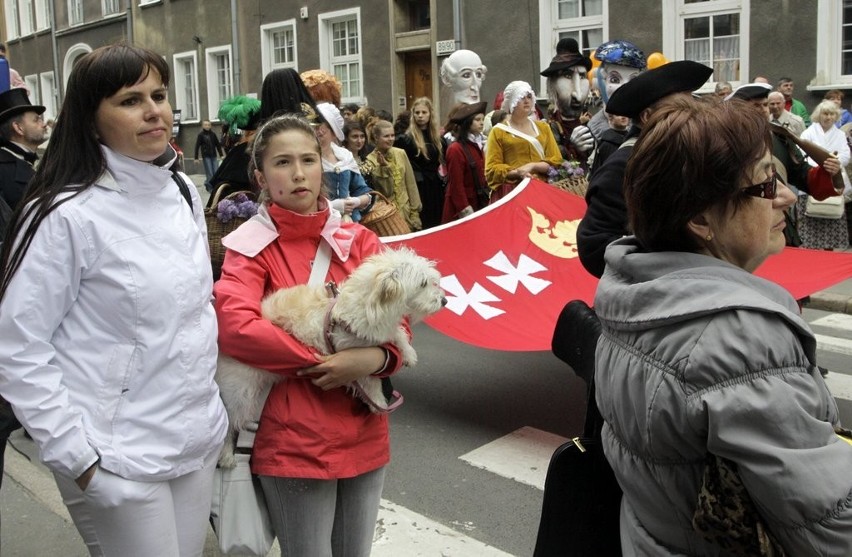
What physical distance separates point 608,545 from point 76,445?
127 cm

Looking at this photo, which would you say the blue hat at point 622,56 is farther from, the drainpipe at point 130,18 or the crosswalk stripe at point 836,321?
the drainpipe at point 130,18

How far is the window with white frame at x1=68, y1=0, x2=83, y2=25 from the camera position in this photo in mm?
33312

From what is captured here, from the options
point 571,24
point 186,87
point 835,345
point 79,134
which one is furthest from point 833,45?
point 186,87

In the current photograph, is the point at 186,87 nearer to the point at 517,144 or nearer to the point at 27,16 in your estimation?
the point at 27,16

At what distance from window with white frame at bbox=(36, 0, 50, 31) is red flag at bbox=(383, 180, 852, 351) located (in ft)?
114

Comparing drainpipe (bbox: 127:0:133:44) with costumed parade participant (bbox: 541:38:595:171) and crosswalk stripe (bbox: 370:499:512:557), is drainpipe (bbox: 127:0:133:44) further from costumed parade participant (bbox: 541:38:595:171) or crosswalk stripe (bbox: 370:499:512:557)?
crosswalk stripe (bbox: 370:499:512:557)

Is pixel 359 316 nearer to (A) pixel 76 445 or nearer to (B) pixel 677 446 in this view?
(A) pixel 76 445

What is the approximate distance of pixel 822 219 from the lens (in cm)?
1020

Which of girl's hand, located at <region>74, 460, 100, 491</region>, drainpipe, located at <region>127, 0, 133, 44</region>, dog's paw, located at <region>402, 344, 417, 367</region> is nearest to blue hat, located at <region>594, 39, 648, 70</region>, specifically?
dog's paw, located at <region>402, 344, 417, 367</region>

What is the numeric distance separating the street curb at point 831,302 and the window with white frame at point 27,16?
121 feet

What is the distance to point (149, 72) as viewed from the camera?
2.33 meters

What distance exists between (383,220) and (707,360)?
519 cm

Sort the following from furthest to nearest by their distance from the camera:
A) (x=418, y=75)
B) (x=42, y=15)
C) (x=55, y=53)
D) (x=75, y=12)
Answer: (x=42, y=15), (x=55, y=53), (x=75, y=12), (x=418, y=75)

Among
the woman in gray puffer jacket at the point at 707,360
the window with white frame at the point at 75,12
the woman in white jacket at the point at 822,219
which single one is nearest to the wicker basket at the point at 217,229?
the woman in gray puffer jacket at the point at 707,360
